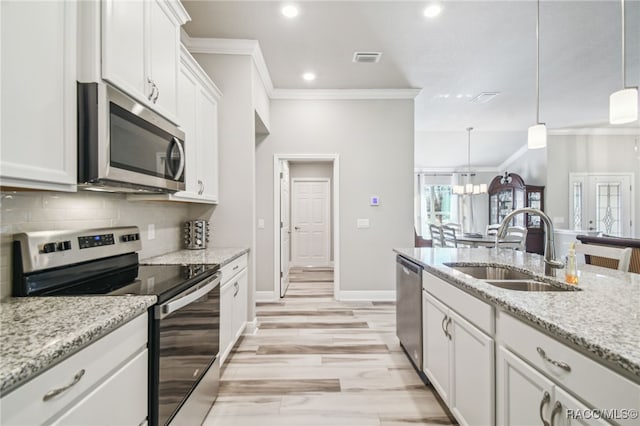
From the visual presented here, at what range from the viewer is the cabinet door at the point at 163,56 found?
5.40 ft

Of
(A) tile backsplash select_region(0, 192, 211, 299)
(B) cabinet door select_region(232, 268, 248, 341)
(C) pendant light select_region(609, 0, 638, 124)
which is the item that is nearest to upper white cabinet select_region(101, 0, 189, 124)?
(A) tile backsplash select_region(0, 192, 211, 299)

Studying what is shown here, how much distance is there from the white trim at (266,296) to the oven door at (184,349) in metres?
2.09

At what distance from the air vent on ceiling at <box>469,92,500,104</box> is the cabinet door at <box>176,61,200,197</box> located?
410cm

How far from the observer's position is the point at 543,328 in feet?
3.29

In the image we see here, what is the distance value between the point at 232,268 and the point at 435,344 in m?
1.60

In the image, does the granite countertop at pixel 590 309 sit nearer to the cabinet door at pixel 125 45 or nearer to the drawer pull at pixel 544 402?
the drawer pull at pixel 544 402

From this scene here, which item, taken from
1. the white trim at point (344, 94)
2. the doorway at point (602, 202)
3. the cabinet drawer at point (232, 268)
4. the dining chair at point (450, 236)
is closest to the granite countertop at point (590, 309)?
the cabinet drawer at point (232, 268)

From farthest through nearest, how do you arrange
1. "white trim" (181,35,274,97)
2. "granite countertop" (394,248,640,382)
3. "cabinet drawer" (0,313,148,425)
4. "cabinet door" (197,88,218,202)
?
"white trim" (181,35,274,97), "cabinet door" (197,88,218,202), "granite countertop" (394,248,640,382), "cabinet drawer" (0,313,148,425)

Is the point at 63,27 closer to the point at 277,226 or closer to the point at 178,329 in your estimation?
the point at 178,329

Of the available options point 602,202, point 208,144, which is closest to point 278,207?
point 208,144

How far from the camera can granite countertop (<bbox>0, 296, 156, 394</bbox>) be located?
0.69 m

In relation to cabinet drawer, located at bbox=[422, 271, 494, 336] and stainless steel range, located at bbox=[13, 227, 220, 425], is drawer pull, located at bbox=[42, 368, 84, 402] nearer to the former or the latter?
stainless steel range, located at bbox=[13, 227, 220, 425]

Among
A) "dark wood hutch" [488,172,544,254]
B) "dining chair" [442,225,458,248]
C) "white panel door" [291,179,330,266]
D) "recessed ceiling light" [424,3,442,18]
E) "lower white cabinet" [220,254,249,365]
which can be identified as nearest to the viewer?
"lower white cabinet" [220,254,249,365]

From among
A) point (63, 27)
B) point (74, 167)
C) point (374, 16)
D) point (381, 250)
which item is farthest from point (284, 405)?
point (374, 16)
